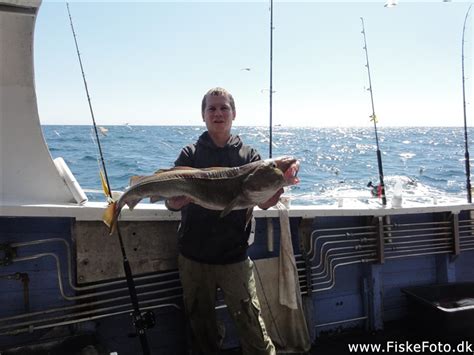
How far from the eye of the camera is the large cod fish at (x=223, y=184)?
259cm

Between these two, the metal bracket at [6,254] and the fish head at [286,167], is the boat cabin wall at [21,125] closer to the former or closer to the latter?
the metal bracket at [6,254]

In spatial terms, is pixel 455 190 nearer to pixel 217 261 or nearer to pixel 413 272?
pixel 413 272

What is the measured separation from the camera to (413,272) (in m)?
4.85

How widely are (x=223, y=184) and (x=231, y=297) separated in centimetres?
99

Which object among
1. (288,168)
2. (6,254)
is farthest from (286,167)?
(6,254)

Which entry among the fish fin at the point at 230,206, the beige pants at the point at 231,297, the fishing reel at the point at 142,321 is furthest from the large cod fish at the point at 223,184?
the fishing reel at the point at 142,321

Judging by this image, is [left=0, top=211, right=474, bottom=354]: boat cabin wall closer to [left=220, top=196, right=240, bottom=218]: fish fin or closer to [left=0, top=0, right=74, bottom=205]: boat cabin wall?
[left=0, top=0, right=74, bottom=205]: boat cabin wall

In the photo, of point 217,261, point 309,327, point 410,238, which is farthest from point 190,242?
point 410,238

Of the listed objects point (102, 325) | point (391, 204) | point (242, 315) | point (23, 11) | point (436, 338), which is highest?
point (23, 11)

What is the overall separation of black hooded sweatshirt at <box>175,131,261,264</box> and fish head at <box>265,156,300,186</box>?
0.57 m

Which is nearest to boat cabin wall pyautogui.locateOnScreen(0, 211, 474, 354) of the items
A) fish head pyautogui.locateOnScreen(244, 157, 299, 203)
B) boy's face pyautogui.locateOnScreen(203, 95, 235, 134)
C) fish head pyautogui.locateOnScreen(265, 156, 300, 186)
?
boy's face pyautogui.locateOnScreen(203, 95, 235, 134)

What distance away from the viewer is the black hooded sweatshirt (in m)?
3.04

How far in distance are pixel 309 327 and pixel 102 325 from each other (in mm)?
2124

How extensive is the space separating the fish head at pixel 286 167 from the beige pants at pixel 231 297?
0.90 meters
